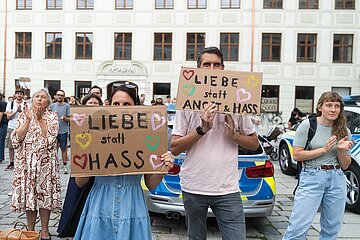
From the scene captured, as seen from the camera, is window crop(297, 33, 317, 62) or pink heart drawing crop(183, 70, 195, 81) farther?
window crop(297, 33, 317, 62)

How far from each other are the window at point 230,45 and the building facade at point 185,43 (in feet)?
0.21

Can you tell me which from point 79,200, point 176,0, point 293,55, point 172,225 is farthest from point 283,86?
point 79,200

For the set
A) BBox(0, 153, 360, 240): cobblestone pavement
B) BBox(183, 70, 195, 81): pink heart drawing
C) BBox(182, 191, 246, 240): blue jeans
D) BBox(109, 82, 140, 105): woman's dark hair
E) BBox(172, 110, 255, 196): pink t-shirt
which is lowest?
BBox(0, 153, 360, 240): cobblestone pavement

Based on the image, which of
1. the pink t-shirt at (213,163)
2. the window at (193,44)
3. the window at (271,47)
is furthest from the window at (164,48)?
the pink t-shirt at (213,163)

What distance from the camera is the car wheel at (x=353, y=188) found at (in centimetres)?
616

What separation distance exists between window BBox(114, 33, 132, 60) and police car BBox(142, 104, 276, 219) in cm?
2160

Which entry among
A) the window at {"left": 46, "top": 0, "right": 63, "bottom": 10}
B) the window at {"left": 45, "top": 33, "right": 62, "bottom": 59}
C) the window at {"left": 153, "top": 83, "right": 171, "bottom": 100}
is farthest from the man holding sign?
the window at {"left": 46, "top": 0, "right": 63, "bottom": 10}

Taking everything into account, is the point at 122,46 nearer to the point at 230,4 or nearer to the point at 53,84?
the point at 53,84

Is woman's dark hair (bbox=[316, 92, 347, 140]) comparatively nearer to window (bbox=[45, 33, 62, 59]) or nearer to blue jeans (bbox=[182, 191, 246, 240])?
blue jeans (bbox=[182, 191, 246, 240])

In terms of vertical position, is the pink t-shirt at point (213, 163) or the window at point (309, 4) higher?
the window at point (309, 4)

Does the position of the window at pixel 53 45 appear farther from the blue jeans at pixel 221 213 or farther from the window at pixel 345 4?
the blue jeans at pixel 221 213

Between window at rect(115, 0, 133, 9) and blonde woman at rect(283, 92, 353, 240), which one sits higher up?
window at rect(115, 0, 133, 9)

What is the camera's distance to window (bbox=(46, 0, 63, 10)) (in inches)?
1041

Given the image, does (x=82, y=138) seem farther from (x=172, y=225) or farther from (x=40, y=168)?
(x=172, y=225)
